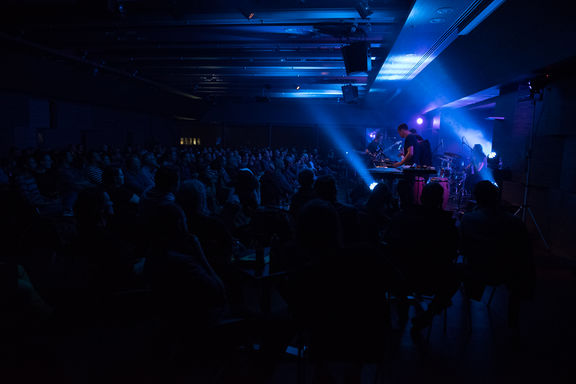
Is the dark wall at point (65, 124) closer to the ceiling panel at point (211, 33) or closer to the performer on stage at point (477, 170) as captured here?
the ceiling panel at point (211, 33)

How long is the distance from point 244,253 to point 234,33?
505 cm

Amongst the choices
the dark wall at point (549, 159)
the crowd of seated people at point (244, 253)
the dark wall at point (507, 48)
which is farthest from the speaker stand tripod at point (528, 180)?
the crowd of seated people at point (244, 253)

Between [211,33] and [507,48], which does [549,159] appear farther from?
[211,33]

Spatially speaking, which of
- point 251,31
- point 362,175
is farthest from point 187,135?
point 251,31

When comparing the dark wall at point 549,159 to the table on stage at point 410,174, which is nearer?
the dark wall at point 549,159

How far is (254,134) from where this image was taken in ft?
64.8

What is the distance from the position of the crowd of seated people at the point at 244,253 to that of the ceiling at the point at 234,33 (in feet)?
8.20

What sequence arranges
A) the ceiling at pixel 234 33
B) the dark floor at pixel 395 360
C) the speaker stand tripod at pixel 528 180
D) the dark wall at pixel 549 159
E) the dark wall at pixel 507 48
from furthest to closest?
the speaker stand tripod at pixel 528 180 < the dark wall at pixel 549 159 < the ceiling at pixel 234 33 < the dark wall at pixel 507 48 < the dark floor at pixel 395 360

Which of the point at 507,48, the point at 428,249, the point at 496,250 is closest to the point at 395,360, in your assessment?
the point at 428,249

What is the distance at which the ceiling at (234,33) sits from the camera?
5094 mm

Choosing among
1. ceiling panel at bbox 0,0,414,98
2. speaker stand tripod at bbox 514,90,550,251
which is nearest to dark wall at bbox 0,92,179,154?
ceiling panel at bbox 0,0,414,98

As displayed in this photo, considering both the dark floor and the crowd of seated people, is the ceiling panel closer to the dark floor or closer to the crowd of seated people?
the crowd of seated people

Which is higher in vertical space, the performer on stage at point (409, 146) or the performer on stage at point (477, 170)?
the performer on stage at point (409, 146)

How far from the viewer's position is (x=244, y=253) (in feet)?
9.79
